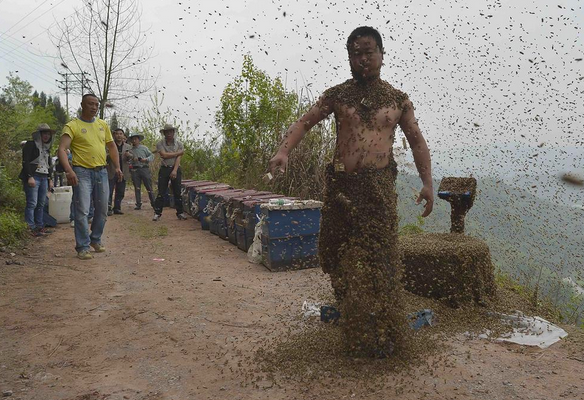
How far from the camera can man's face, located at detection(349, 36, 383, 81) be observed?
10.4 feet

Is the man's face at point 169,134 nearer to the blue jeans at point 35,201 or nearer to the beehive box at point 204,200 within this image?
the beehive box at point 204,200

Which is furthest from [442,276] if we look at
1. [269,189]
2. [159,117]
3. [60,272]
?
[159,117]

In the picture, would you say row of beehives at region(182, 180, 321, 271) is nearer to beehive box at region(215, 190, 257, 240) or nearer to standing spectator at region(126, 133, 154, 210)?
beehive box at region(215, 190, 257, 240)

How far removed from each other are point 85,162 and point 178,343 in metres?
3.30

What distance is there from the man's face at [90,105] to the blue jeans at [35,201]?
216 cm

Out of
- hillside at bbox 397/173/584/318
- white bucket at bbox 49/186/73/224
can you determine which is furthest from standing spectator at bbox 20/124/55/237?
hillside at bbox 397/173/584/318

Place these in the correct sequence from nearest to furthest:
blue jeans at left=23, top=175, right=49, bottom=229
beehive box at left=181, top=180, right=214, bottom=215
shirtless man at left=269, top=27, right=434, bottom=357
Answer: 1. shirtless man at left=269, top=27, right=434, bottom=357
2. blue jeans at left=23, top=175, right=49, bottom=229
3. beehive box at left=181, top=180, right=214, bottom=215

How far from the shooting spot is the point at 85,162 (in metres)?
5.96

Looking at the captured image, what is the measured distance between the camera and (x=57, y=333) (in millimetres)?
3695

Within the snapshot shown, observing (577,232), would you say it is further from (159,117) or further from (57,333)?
(159,117)

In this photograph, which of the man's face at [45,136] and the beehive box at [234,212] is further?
the man's face at [45,136]

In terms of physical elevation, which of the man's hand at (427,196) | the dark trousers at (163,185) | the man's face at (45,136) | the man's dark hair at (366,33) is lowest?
the dark trousers at (163,185)

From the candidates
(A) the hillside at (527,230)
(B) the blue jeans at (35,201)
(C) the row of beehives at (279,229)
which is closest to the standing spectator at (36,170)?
(B) the blue jeans at (35,201)

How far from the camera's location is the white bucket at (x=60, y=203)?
8.70 m
